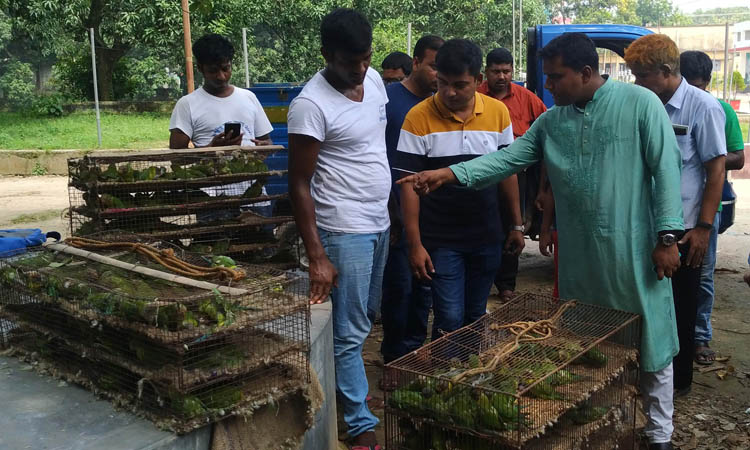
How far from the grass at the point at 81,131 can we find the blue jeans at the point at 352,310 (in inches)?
576

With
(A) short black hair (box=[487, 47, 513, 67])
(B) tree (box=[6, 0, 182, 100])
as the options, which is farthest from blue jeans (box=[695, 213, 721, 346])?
(B) tree (box=[6, 0, 182, 100])

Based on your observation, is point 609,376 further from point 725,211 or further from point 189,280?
point 725,211

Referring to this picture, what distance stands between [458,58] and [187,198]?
5.77ft

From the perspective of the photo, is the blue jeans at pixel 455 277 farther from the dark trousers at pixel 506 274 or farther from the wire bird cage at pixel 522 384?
the dark trousers at pixel 506 274

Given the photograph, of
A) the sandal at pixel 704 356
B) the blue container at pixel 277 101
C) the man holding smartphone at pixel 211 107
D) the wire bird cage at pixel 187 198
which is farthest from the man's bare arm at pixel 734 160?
the blue container at pixel 277 101

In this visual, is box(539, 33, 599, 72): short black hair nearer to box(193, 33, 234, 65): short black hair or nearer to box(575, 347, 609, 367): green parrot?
box(575, 347, 609, 367): green parrot

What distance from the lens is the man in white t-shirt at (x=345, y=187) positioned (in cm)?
350

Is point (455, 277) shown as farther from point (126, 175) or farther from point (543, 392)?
point (126, 175)

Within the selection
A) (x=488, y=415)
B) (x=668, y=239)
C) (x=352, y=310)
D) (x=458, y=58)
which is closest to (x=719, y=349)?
(x=668, y=239)

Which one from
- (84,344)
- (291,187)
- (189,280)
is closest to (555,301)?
(291,187)

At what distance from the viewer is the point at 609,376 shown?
10.5 ft

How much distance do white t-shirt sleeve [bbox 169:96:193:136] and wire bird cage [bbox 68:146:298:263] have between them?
458 millimetres

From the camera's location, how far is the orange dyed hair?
429cm

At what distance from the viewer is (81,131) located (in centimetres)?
1986
